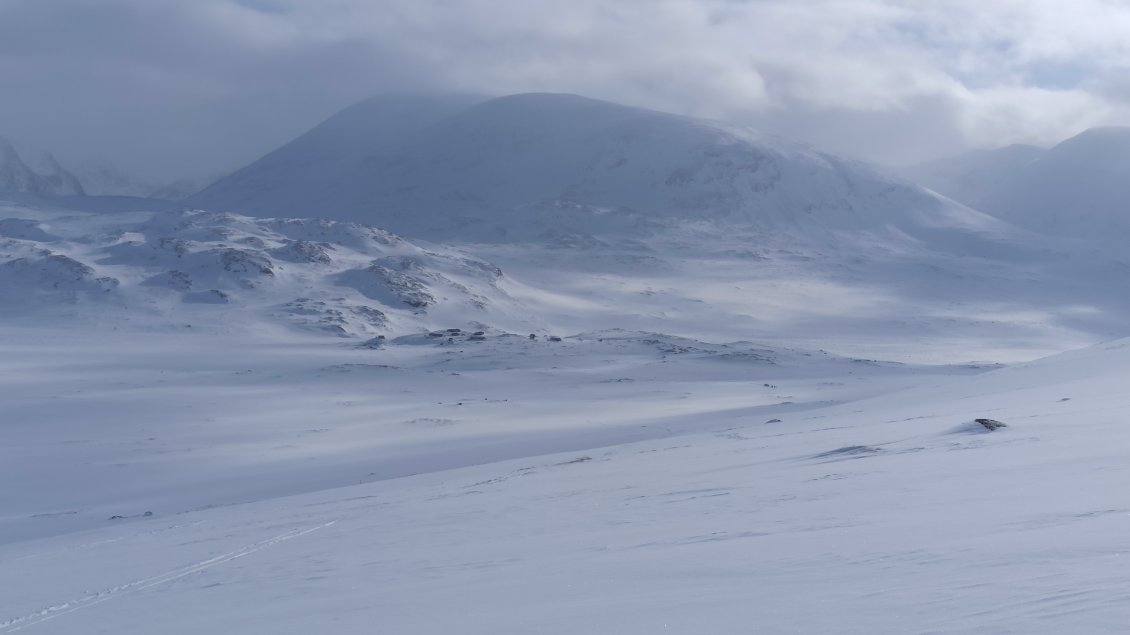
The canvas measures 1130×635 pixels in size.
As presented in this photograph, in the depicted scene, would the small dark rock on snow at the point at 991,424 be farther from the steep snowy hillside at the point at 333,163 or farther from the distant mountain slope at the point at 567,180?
the steep snowy hillside at the point at 333,163

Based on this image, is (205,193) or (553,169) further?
(205,193)

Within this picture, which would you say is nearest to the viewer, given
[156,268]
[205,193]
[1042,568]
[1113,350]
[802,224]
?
[1042,568]

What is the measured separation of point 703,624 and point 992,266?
121021 mm

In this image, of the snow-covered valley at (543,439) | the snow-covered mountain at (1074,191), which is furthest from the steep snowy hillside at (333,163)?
the snow-covered mountain at (1074,191)

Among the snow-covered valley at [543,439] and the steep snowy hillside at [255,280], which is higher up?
the steep snowy hillside at [255,280]

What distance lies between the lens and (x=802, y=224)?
132250 millimetres

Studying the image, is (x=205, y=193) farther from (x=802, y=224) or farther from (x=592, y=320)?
(x=592, y=320)

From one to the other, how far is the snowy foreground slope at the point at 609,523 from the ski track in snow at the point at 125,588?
0.05 meters

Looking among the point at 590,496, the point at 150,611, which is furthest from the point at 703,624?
the point at 590,496

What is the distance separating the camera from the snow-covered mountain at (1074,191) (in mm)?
148500

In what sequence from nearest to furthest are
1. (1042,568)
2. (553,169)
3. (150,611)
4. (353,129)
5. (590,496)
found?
(1042,568) → (150,611) → (590,496) → (553,169) → (353,129)

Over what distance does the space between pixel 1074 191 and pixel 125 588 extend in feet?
577

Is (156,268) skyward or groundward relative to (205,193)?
groundward

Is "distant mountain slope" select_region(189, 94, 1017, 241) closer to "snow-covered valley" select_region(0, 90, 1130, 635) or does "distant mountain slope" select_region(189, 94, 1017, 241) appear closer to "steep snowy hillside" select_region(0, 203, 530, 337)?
"snow-covered valley" select_region(0, 90, 1130, 635)
